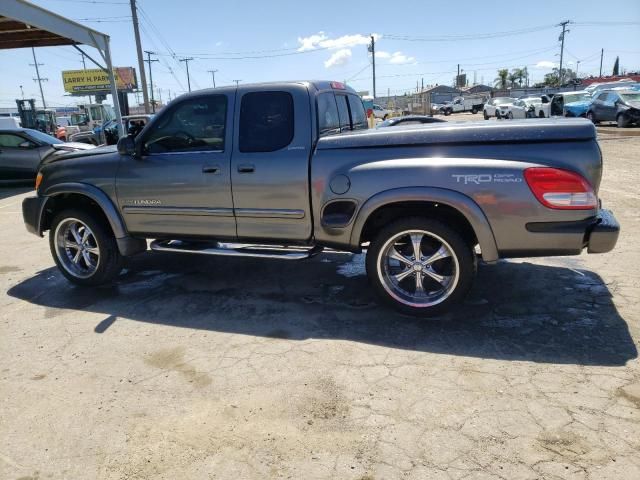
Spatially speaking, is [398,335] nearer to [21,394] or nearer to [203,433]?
[203,433]

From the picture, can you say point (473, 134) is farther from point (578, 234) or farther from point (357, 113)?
point (357, 113)

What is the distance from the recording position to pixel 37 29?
13.8 meters

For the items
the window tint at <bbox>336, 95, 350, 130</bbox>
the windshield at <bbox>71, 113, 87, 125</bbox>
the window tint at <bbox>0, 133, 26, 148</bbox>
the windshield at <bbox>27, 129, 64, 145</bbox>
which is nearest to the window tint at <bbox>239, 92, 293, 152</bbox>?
the window tint at <bbox>336, 95, 350, 130</bbox>

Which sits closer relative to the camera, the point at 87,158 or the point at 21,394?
the point at 21,394

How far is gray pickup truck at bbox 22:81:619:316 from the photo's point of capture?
3383 millimetres

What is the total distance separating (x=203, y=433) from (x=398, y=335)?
1619 mm

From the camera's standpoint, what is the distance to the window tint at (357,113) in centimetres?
512

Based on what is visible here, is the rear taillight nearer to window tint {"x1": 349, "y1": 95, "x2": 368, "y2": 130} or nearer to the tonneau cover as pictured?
the tonneau cover

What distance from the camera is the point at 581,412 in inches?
104

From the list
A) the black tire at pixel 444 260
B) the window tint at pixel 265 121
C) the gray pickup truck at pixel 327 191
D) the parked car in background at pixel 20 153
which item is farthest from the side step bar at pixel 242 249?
the parked car in background at pixel 20 153

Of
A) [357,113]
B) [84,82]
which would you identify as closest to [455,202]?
[357,113]

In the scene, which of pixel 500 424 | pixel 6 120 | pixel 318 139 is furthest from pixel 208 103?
pixel 6 120

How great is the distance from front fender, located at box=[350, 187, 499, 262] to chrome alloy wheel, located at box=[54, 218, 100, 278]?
10.2 ft

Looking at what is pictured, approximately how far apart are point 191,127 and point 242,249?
4.02 feet
